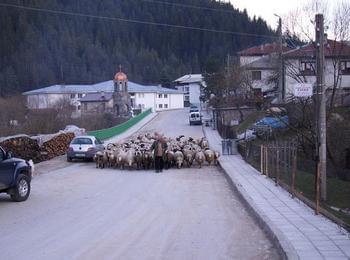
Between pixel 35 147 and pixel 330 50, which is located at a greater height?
pixel 330 50

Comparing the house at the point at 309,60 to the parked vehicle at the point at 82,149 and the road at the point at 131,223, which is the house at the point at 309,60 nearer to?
the parked vehicle at the point at 82,149

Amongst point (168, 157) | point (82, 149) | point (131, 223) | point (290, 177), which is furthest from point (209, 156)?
point (131, 223)

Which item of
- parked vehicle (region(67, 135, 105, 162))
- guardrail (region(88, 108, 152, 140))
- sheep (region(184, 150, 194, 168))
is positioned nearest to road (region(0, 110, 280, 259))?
sheep (region(184, 150, 194, 168))

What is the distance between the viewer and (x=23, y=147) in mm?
35000

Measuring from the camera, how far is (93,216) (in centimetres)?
1377

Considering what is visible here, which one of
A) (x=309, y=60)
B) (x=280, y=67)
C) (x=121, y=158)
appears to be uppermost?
(x=309, y=60)

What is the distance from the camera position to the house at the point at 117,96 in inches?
4456

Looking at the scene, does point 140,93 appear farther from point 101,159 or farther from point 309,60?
point 101,159

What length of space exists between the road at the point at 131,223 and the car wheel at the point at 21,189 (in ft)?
0.81

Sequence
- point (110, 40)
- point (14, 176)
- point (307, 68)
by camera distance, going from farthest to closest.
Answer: point (110, 40), point (307, 68), point (14, 176)

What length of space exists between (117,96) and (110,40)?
63.7 metres

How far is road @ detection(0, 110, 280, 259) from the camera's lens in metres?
9.61

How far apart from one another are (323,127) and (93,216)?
24.1 feet

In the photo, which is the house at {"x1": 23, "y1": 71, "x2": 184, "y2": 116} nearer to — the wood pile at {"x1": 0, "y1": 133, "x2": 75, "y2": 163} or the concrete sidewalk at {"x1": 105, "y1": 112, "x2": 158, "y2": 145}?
the concrete sidewalk at {"x1": 105, "y1": 112, "x2": 158, "y2": 145}
